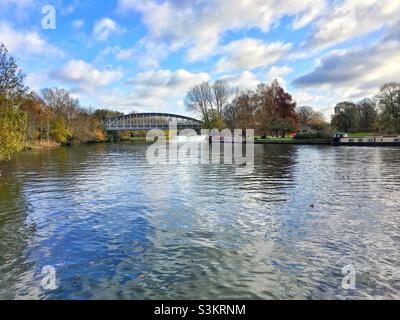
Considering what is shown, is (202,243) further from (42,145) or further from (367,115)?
(367,115)

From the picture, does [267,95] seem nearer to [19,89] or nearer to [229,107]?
[229,107]

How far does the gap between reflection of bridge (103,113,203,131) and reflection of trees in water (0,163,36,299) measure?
4478 inches

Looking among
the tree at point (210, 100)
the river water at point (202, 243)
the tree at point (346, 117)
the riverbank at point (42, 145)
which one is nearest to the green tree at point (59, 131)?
the riverbank at point (42, 145)

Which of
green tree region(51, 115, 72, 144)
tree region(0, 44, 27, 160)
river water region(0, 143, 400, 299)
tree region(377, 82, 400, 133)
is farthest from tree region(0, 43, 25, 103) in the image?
tree region(377, 82, 400, 133)

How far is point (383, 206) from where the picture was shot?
46.9ft

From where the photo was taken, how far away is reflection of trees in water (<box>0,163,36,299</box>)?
754 centimetres

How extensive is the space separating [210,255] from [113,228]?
400 cm

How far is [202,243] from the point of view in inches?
393

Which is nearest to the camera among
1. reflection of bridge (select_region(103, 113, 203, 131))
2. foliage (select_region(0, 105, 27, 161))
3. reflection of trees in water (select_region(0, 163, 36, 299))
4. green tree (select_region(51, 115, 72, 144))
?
reflection of trees in water (select_region(0, 163, 36, 299))

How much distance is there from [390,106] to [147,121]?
127158 mm

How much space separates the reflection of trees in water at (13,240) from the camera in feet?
24.7

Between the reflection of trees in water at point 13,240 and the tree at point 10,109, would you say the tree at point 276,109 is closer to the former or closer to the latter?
the tree at point 10,109

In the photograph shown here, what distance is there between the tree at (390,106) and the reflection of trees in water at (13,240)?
3074 inches

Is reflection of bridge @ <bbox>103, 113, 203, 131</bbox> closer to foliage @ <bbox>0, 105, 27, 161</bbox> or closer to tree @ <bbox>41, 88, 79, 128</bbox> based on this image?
Answer: tree @ <bbox>41, 88, 79, 128</bbox>
